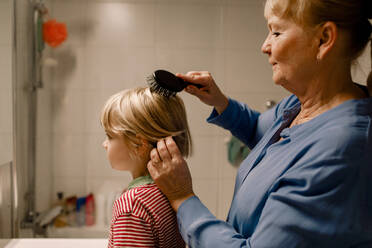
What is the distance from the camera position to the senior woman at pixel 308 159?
52 cm

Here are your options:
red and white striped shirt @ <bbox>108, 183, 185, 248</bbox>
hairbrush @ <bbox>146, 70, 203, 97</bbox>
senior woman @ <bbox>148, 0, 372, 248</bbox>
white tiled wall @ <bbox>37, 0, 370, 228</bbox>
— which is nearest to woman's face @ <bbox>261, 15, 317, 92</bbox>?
senior woman @ <bbox>148, 0, 372, 248</bbox>

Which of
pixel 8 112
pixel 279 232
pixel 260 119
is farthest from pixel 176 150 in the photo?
pixel 8 112

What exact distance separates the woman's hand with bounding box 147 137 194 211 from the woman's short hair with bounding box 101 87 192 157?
0.06 meters

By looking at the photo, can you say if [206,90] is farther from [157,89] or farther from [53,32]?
[53,32]

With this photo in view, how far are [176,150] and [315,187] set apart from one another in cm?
30

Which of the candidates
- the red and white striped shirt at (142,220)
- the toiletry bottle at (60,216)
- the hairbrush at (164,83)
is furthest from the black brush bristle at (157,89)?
the toiletry bottle at (60,216)

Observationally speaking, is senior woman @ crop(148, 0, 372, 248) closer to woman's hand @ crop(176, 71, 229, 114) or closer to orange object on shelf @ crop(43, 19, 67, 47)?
woman's hand @ crop(176, 71, 229, 114)

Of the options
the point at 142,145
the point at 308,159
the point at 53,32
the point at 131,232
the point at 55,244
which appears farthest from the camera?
the point at 53,32

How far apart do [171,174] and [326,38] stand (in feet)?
1.33

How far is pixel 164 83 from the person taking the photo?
0.76 m

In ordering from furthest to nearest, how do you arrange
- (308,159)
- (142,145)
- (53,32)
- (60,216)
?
(60,216) → (53,32) → (142,145) → (308,159)

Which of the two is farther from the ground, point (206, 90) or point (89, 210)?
point (206, 90)

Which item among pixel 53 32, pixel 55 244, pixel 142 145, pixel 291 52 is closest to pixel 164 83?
pixel 142 145

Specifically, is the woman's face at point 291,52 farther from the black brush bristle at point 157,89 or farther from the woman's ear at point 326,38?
the black brush bristle at point 157,89
